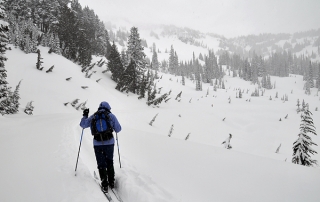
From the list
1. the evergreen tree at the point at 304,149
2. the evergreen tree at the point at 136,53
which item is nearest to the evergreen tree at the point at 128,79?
the evergreen tree at the point at 136,53

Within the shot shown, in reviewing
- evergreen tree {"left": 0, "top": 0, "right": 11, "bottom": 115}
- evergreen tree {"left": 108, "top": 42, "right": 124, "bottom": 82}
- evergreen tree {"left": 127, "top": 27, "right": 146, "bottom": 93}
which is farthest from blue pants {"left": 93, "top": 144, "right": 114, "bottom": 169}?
evergreen tree {"left": 108, "top": 42, "right": 124, "bottom": 82}

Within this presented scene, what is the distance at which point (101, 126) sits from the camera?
4.63 metres

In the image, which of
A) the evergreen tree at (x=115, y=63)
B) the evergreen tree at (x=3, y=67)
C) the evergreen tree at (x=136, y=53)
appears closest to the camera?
the evergreen tree at (x=3, y=67)

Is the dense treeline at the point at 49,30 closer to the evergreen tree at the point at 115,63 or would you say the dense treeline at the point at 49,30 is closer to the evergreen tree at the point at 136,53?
the evergreen tree at the point at 115,63

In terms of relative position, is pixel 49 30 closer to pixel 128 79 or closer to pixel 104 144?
pixel 128 79

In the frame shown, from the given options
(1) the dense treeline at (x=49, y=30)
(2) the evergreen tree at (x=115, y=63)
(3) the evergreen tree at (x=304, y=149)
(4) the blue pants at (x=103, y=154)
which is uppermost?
(1) the dense treeline at (x=49, y=30)

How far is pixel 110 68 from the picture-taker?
3641 centimetres

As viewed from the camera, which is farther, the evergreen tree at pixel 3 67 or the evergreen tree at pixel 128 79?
the evergreen tree at pixel 128 79

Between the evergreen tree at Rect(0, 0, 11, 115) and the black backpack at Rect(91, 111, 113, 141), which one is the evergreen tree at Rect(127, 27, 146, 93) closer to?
the evergreen tree at Rect(0, 0, 11, 115)

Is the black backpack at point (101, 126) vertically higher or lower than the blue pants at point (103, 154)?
higher

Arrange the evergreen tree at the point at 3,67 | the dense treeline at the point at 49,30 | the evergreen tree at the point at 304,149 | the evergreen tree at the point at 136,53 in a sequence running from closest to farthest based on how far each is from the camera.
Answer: the evergreen tree at the point at 304,149
the evergreen tree at the point at 3,67
the dense treeline at the point at 49,30
the evergreen tree at the point at 136,53

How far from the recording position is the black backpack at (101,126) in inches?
182

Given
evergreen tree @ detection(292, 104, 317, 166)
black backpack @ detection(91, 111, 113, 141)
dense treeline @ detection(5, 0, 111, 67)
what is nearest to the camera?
black backpack @ detection(91, 111, 113, 141)

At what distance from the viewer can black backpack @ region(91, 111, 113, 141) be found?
463cm
